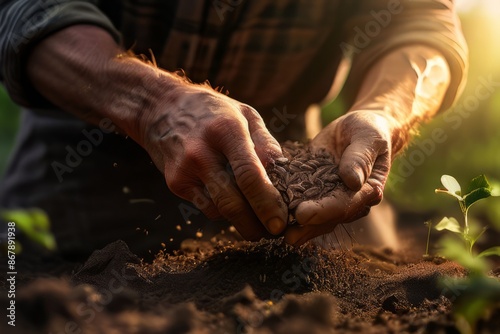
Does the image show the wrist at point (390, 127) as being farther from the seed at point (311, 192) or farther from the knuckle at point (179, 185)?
the knuckle at point (179, 185)

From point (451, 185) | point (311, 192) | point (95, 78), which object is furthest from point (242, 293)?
point (95, 78)

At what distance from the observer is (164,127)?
54.2 inches

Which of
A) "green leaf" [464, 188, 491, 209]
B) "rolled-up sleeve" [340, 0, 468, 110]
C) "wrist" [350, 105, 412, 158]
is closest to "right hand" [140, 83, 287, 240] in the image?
"wrist" [350, 105, 412, 158]

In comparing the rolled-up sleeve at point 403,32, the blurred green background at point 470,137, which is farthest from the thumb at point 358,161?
the blurred green background at point 470,137

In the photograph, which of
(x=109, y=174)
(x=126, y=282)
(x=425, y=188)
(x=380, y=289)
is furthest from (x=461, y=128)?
(x=126, y=282)

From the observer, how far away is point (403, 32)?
198 cm

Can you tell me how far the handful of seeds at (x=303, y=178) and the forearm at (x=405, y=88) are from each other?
0.99 feet

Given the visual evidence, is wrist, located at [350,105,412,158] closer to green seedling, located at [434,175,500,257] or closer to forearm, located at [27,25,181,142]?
green seedling, located at [434,175,500,257]

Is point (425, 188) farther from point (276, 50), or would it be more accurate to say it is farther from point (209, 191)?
point (209, 191)

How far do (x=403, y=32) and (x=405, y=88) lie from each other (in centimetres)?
33

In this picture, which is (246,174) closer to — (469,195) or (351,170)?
(351,170)

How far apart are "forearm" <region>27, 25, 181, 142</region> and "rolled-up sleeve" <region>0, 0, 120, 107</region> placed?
3cm

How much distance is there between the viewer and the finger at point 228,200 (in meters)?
1.26

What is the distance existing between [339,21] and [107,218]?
1.25m
